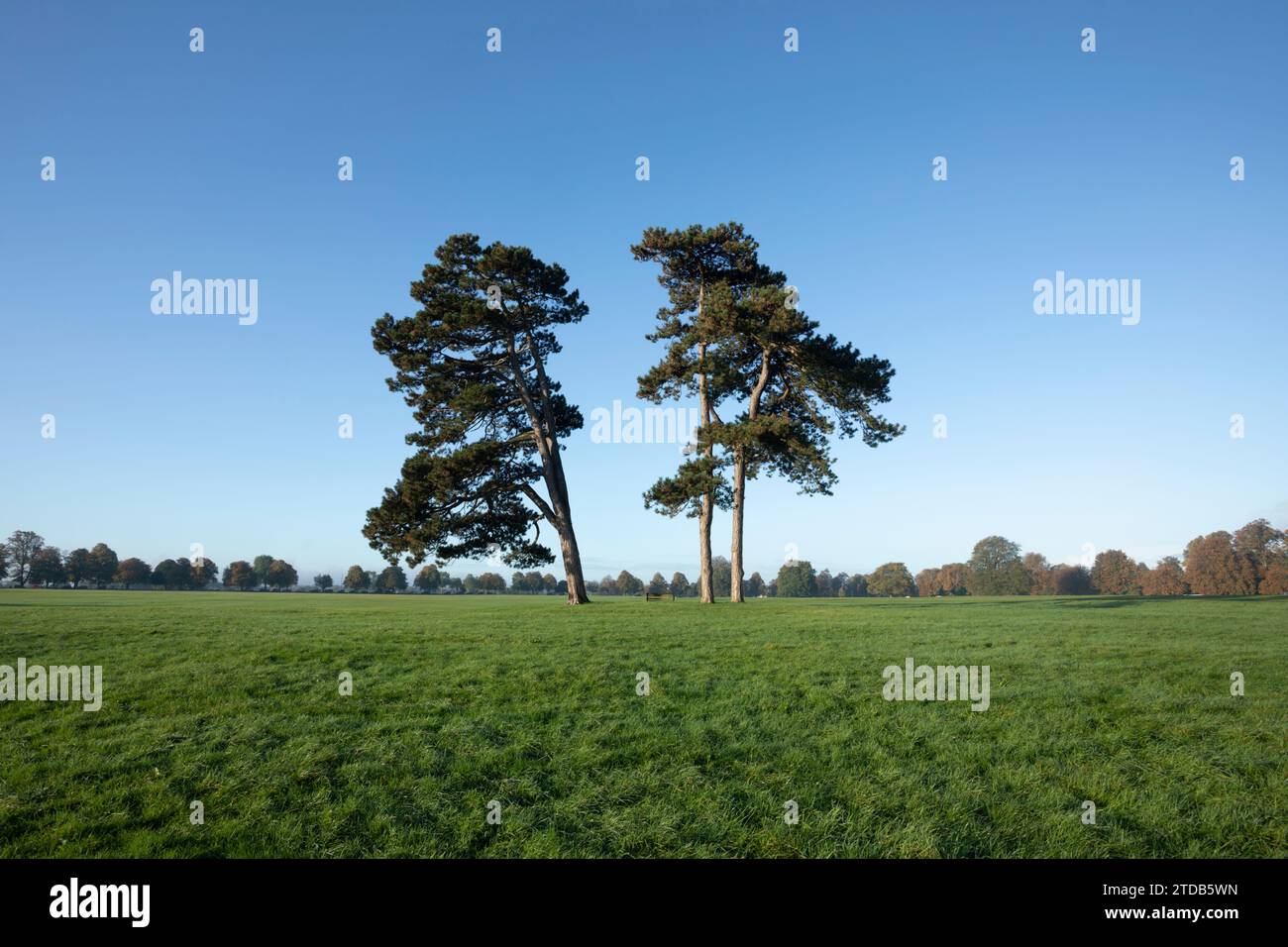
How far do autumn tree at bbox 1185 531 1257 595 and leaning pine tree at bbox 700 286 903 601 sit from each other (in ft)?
293

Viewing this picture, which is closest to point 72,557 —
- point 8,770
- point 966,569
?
point 8,770

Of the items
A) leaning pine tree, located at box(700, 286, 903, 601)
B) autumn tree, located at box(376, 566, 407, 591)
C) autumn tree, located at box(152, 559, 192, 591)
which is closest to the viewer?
leaning pine tree, located at box(700, 286, 903, 601)

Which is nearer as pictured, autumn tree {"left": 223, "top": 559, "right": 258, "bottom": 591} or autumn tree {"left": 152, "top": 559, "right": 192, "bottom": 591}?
autumn tree {"left": 152, "top": 559, "right": 192, "bottom": 591}

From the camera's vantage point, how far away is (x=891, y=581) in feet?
518

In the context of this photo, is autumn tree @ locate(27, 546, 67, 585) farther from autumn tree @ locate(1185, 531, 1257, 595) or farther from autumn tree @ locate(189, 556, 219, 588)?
autumn tree @ locate(1185, 531, 1257, 595)

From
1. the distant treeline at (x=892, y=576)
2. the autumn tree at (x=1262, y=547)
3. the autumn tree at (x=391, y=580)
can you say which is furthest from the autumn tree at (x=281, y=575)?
the autumn tree at (x=1262, y=547)

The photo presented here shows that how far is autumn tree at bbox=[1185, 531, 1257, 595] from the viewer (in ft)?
289

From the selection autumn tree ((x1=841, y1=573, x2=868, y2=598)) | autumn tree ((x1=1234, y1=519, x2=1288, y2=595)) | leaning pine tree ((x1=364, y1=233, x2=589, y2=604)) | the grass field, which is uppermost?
leaning pine tree ((x1=364, y1=233, x2=589, y2=604))

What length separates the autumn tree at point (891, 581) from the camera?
15662 cm

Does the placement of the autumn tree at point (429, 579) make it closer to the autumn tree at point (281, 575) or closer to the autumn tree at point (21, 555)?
the autumn tree at point (281, 575)

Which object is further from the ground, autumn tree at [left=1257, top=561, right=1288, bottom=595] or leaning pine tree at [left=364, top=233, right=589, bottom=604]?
leaning pine tree at [left=364, top=233, right=589, bottom=604]

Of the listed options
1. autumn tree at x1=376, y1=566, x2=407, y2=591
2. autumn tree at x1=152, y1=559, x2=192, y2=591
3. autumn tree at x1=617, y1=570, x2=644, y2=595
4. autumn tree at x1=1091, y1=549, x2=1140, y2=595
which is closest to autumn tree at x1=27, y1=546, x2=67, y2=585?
autumn tree at x1=152, y1=559, x2=192, y2=591

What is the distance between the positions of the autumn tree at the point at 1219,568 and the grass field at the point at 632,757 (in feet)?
333
